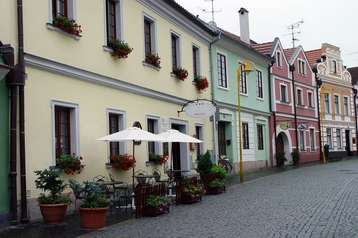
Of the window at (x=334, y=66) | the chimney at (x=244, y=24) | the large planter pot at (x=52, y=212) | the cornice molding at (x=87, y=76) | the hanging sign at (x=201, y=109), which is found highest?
the chimney at (x=244, y=24)

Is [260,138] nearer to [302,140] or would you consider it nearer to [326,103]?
[302,140]

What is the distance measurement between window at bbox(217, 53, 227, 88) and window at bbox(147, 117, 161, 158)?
683cm

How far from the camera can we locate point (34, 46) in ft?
36.2

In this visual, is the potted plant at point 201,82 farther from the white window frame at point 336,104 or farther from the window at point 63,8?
the white window frame at point 336,104

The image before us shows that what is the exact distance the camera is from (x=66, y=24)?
1191cm

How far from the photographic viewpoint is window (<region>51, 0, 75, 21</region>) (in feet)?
39.4

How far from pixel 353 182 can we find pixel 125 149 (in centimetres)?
843

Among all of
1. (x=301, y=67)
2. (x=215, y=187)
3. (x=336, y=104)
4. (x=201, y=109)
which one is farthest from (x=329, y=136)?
(x=215, y=187)

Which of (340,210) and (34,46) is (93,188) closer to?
(34,46)

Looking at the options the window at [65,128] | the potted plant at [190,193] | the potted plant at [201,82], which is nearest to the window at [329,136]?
the potted plant at [201,82]

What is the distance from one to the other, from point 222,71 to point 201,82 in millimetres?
3448

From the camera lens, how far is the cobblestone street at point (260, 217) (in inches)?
341

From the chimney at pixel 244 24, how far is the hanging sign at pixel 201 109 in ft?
49.7

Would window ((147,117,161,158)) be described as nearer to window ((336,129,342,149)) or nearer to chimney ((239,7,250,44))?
chimney ((239,7,250,44))
